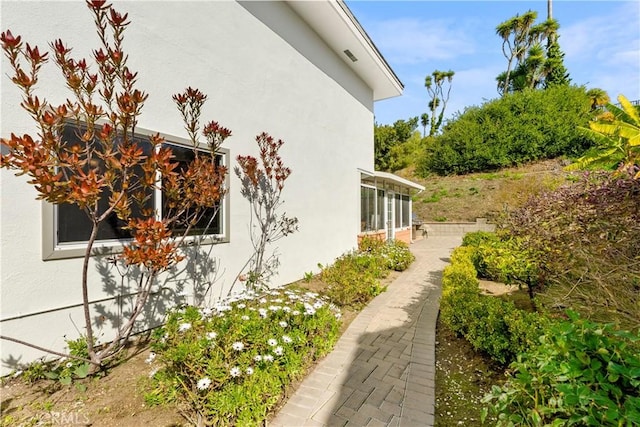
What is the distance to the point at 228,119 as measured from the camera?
5.69 m

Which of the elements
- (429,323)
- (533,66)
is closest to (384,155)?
(533,66)

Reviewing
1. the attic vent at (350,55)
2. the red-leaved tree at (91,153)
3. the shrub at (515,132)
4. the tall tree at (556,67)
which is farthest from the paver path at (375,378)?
the tall tree at (556,67)

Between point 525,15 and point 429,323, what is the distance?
1437 inches

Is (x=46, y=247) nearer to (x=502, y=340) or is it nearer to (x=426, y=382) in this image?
(x=426, y=382)

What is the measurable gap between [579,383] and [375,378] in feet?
6.95

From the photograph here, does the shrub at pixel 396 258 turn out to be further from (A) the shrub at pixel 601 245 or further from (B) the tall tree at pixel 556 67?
(B) the tall tree at pixel 556 67

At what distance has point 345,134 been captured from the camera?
403 inches

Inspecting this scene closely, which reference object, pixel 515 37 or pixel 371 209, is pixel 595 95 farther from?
pixel 371 209

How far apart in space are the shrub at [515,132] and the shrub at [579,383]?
26912 mm

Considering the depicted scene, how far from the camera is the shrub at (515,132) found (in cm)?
2291

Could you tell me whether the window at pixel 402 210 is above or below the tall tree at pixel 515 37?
below

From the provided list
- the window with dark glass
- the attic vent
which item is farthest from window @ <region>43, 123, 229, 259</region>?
the attic vent

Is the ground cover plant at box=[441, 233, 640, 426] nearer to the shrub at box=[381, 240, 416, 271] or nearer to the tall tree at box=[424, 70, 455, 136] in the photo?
the shrub at box=[381, 240, 416, 271]

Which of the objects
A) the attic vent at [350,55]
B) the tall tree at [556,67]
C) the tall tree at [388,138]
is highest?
the tall tree at [556,67]
